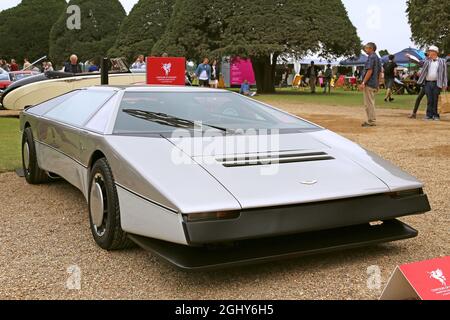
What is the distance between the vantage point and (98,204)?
3.42 metres

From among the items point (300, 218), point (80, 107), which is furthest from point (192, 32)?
point (300, 218)

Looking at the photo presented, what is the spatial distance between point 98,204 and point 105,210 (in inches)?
3.5

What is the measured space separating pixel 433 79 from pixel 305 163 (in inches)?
369

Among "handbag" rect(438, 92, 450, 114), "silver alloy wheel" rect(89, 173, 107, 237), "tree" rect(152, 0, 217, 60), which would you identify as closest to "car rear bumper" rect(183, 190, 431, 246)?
"silver alloy wheel" rect(89, 173, 107, 237)

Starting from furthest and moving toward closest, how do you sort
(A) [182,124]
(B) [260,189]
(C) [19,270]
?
(A) [182,124] < (C) [19,270] < (B) [260,189]

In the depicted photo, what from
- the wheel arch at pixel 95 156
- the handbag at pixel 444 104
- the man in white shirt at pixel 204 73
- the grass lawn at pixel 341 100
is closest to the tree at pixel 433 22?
the grass lawn at pixel 341 100

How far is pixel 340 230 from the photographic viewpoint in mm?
3209

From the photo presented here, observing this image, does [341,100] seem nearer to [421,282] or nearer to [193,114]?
[193,114]

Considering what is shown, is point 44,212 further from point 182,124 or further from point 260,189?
point 260,189

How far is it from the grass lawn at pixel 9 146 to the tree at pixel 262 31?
1631 cm

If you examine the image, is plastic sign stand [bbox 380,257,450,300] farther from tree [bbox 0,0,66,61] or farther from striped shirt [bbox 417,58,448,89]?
tree [bbox 0,0,66,61]

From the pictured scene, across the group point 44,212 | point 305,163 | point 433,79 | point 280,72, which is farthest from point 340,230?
point 280,72

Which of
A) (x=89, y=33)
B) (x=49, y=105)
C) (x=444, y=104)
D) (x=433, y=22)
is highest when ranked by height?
(x=89, y=33)

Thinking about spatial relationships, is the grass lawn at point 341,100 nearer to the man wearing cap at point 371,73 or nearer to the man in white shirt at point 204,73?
the man in white shirt at point 204,73
